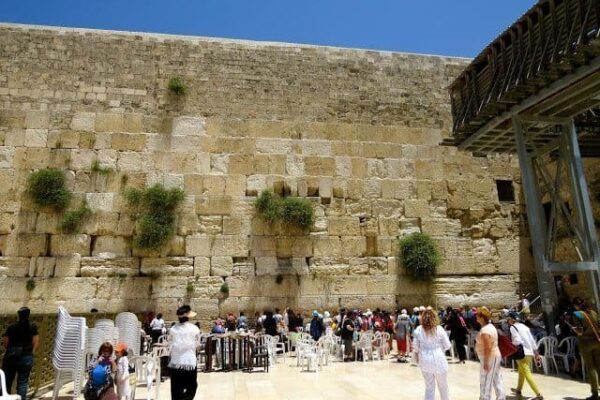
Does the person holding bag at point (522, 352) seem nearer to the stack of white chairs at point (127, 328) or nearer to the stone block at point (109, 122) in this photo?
the stack of white chairs at point (127, 328)

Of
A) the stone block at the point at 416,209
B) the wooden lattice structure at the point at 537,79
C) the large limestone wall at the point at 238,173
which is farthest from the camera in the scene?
the stone block at the point at 416,209

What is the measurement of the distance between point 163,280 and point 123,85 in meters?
5.79

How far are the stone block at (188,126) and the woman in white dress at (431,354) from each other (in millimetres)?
10057

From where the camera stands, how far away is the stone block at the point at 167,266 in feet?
40.9

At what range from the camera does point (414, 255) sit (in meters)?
13.4

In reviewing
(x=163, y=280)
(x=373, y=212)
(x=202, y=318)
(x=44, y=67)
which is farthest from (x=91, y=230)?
(x=373, y=212)

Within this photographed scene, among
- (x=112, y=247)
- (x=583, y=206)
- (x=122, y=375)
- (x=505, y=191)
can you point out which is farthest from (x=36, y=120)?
(x=505, y=191)

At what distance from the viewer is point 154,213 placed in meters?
12.7

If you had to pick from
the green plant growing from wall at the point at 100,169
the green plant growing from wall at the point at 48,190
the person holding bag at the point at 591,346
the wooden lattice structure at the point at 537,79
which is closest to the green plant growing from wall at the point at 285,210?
the green plant growing from wall at the point at 100,169

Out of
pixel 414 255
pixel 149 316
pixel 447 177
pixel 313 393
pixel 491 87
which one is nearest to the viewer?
pixel 313 393

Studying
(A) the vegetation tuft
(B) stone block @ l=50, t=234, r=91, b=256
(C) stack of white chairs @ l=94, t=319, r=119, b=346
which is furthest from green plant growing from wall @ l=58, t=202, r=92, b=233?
(C) stack of white chairs @ l=94, t=319, r=119, b=346

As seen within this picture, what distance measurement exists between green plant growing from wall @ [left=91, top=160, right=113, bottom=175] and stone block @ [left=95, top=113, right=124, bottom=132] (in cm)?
101

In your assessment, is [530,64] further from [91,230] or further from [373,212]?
[91,230]

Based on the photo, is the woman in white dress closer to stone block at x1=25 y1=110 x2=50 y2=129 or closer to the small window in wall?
the small window in wall
